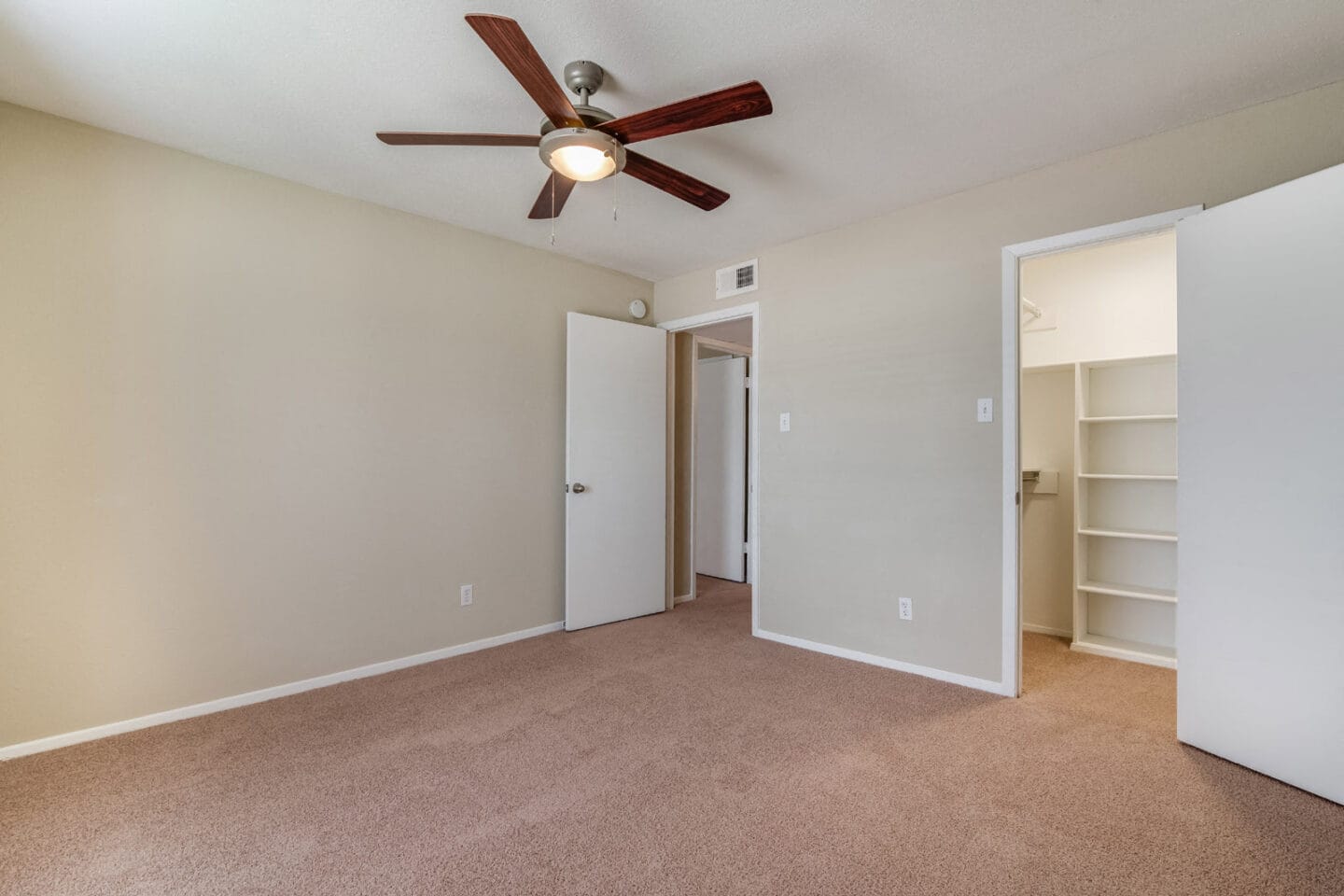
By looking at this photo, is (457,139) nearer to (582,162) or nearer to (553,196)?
(582,162)

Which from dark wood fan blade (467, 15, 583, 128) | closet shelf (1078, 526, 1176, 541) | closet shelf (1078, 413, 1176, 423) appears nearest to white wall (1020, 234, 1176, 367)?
closet shelf (1078, 413, 1176, 423)

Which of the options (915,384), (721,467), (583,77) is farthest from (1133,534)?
(583,77)

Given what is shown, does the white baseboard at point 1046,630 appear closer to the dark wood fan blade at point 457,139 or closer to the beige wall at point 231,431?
the beige wall at point 231,431

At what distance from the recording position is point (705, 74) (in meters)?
2.06

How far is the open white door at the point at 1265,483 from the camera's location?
6.31 ft

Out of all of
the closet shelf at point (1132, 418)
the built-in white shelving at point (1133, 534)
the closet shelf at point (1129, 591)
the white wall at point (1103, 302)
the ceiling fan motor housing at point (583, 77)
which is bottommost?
the closet shelf at point (1129, 591)

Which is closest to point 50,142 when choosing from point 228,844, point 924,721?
point 228,844

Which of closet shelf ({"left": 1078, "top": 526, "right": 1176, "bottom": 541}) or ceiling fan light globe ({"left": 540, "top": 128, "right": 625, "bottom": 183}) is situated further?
closet shelf ({"left": 1078, "top": 526, "right": 1176, "bottom": 541})

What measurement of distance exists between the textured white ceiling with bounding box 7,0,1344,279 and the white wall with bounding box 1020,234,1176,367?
127 centimetres

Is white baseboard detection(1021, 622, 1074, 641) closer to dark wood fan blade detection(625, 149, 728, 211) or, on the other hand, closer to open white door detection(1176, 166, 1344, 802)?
open white door detection(1176, 166, 1344, 802)

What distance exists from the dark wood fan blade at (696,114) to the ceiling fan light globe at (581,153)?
4cm

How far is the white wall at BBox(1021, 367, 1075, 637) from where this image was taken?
378 centimetres

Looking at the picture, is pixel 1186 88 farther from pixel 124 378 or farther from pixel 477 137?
pixel 124 378

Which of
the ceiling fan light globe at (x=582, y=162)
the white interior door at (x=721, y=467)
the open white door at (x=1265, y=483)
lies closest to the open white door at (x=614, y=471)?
the white interior door at (x=721, y=467)
